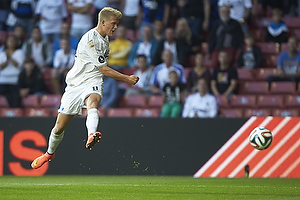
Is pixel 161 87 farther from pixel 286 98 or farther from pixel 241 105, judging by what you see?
pixel 286 98

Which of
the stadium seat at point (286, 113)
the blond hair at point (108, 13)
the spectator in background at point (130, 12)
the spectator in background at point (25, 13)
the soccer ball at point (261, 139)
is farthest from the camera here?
the spectator in background at point (25, 13)

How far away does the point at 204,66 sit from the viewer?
13773mm

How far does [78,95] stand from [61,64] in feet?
21.4

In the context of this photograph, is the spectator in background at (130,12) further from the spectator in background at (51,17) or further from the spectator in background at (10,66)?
the spectator in background at (10,66)

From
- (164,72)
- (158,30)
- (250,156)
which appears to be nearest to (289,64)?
(164,72)

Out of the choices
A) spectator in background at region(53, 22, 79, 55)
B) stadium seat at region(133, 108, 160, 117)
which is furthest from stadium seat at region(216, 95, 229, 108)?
spectator in background at region(53, 22, 79, 55)

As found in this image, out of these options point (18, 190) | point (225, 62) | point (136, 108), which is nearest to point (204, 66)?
point (225, 62)

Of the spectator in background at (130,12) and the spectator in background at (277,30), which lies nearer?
the spectator in background at (277,30)

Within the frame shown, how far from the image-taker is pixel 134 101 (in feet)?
45.8

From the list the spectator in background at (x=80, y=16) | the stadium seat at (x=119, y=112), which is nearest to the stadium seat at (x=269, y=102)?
the stadium seat at (x=119, y=112)

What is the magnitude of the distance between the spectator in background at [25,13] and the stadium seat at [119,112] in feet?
13.1

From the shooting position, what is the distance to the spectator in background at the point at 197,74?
13.6 metres

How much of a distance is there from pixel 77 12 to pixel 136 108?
3.15 meters

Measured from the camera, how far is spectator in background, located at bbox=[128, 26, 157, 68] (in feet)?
48.3
